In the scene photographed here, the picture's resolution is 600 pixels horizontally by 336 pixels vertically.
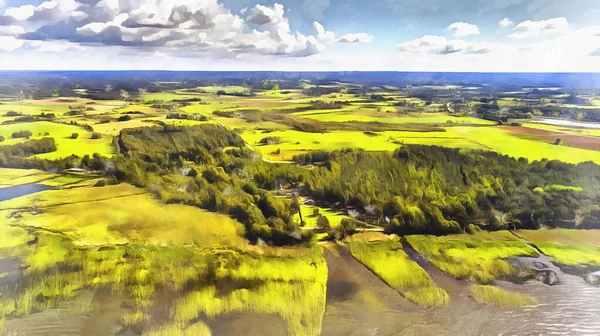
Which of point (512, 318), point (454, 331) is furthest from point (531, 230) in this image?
point (454, 331)

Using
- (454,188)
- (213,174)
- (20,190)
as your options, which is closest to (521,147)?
(454,188)

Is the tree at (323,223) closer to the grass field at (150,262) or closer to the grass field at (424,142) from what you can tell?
the grass field at (150,262)

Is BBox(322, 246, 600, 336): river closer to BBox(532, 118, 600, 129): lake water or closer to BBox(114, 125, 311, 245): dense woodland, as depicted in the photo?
BBox(114, 125, 311, 245): dense woodland

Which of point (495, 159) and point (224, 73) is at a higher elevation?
point (224, 73)

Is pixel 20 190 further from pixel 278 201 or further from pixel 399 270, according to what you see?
pixel 399 270

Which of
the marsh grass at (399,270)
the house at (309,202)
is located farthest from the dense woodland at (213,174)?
the marsh grass at (399,270)

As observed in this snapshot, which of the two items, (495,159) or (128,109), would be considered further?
(128,109)

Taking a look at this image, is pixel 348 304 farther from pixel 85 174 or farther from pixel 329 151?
pixel 85 174

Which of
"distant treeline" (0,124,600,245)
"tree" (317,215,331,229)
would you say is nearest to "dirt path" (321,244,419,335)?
"tree" (317,215,331,229)
